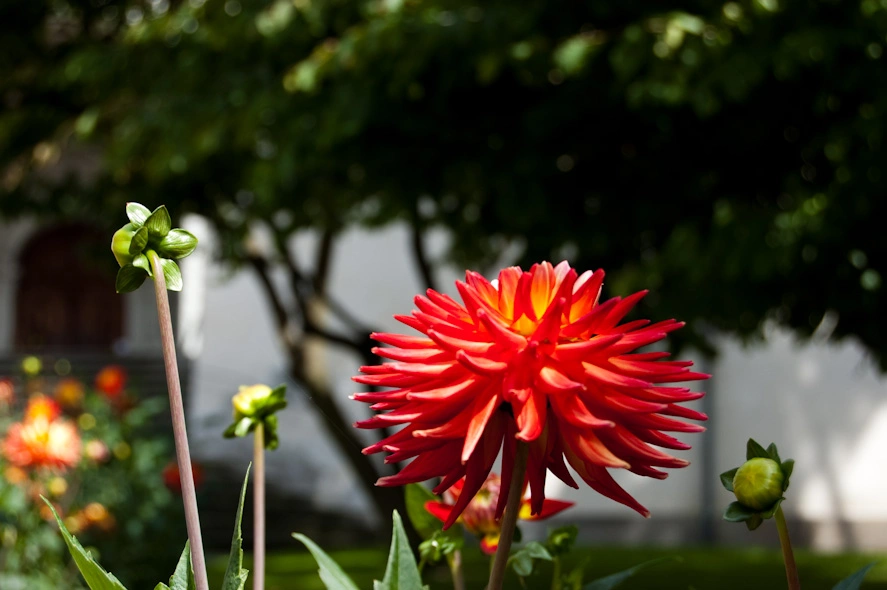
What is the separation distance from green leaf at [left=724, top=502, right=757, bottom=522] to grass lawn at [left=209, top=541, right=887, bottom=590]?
443 centimetres

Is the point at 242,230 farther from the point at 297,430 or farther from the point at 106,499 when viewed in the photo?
the point at 297,430

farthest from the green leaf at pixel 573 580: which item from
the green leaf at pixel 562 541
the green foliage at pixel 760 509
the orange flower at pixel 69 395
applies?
the orange flower at pixel 69 395

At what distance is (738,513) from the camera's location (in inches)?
24.6

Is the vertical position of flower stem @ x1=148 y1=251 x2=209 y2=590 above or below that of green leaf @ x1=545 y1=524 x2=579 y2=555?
above

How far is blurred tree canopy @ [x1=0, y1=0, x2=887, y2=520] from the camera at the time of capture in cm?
356

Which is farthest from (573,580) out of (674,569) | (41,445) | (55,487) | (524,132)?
(674,569)

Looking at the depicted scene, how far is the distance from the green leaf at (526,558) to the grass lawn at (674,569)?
167 inches

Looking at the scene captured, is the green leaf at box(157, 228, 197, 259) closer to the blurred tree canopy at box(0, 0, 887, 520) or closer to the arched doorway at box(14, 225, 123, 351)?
the blurred tree canopy at box(0, 0, 887, 520)

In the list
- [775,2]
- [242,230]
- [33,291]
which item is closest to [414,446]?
[775,2]

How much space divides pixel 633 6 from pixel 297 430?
606 cm

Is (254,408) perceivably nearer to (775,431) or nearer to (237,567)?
(237,567)

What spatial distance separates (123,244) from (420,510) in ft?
1.24

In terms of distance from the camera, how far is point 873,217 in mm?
3738

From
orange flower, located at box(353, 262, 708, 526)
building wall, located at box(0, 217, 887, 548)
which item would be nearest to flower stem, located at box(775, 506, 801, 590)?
orange flower, located at box(353, 262, 708, 526)
